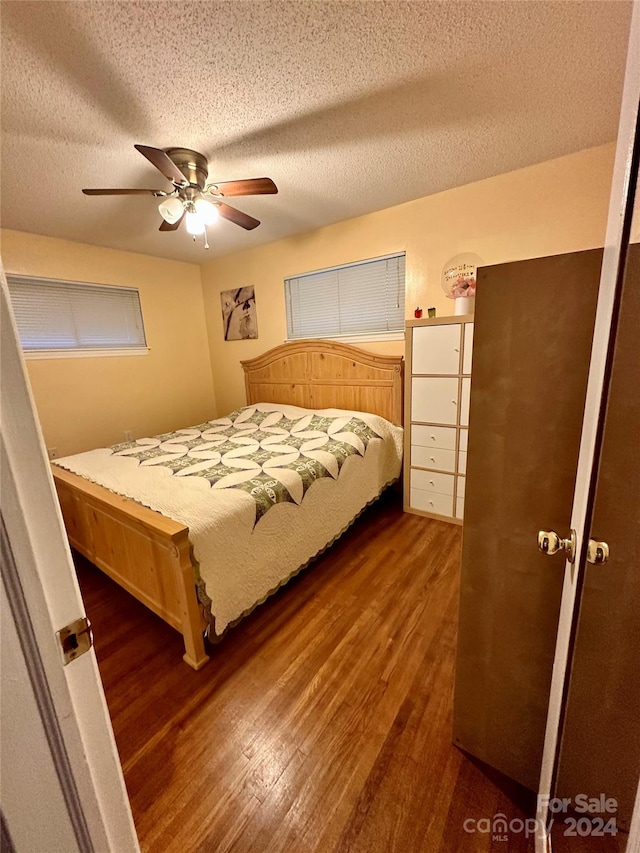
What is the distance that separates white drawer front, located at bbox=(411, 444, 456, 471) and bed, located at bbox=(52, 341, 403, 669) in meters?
0.25

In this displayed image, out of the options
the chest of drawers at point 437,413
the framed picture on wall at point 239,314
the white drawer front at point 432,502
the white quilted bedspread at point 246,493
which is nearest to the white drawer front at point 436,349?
the chest of drawers at point 437,413

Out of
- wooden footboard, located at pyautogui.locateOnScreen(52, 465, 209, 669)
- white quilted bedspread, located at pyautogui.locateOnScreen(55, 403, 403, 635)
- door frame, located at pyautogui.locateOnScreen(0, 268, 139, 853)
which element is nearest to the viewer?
door frame, located at pyautogui.locateOnScreen(0, 268, 139, 853)

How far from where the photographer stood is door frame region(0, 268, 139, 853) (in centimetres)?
43

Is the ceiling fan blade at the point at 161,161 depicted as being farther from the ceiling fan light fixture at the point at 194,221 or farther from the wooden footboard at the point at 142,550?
the wooden footboard at the point at 142,550

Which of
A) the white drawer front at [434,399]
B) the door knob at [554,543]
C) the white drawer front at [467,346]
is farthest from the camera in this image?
the white drawer front at [434,399]

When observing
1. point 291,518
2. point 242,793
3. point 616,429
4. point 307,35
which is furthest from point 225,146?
point 242,793

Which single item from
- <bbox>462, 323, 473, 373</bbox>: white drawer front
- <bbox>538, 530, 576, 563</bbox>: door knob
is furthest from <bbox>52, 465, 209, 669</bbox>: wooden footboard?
<bbox>462, 323, 473, 373</bbox>: white drawer front

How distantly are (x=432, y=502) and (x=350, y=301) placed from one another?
1966 millimetres

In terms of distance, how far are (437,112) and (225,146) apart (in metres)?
1.12

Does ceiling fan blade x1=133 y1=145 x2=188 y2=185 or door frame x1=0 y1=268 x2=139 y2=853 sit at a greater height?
ceiling fan blade x1=133 y1=145 x2=188 y2=185

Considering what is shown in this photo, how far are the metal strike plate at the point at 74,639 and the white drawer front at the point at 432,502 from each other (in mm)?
2497

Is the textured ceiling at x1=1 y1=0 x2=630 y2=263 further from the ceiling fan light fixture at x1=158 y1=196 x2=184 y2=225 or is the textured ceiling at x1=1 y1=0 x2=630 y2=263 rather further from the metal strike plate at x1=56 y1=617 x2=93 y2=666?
the metal strike plate at x1=56 y1=617 x2=93 y2=666

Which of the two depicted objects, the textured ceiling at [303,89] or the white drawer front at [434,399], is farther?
the white drawer front at [434,399]

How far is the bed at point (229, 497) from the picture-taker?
4.91ft
